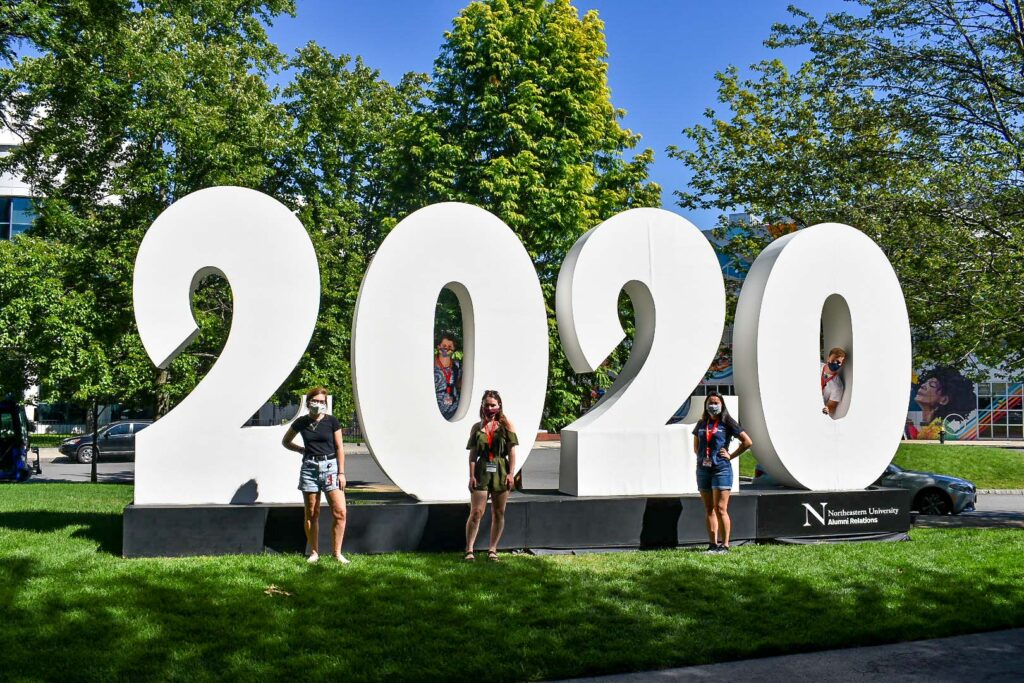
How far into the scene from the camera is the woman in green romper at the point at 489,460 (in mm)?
9023

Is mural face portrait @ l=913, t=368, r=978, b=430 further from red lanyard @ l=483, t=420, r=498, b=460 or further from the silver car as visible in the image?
red lanyard @ l=483, t=420, r=498, b=460

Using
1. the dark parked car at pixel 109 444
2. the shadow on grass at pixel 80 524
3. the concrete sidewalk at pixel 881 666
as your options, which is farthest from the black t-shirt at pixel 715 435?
the dark parked car at pixel 109 444

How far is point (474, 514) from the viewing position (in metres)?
9.12

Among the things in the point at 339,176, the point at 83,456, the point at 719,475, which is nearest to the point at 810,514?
the point at 719,475

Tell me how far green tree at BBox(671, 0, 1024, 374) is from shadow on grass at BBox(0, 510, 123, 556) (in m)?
12.4

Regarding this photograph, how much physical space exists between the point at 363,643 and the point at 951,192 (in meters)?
13.6

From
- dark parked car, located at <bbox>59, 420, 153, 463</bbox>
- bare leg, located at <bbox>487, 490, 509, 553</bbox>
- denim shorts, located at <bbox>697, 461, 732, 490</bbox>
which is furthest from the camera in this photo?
dark parked car, located at <bbox>59, 420, 153, 463</bbox>

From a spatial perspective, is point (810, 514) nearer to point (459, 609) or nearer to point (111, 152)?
point (459, 609)

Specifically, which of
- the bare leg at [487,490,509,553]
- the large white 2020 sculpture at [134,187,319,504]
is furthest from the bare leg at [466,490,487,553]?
the large white 2020 sculpture at [134,187,319,504]

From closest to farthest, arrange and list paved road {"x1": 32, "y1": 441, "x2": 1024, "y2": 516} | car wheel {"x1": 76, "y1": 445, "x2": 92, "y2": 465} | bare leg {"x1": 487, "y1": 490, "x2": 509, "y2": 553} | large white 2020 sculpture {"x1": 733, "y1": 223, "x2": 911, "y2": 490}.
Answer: bare leg {"x1": 487, "y1": 490, "x2": 509, "y2": 553}
large white 2020 sculpture {"x1": 733, "y1": 223, "x2": 911, "y2": 490}
paved road {"x1": 32, "y1": 441, "x2": 1024, "y2": 516}
car wheel {"x1": 76, "y1": 445, "x2": 92, "y2": 465}

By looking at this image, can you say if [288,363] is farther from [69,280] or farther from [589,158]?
[589,158]

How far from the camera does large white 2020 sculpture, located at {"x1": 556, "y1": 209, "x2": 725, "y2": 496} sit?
1056 centimetres

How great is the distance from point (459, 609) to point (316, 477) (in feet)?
7.70

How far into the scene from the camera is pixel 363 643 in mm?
6133
